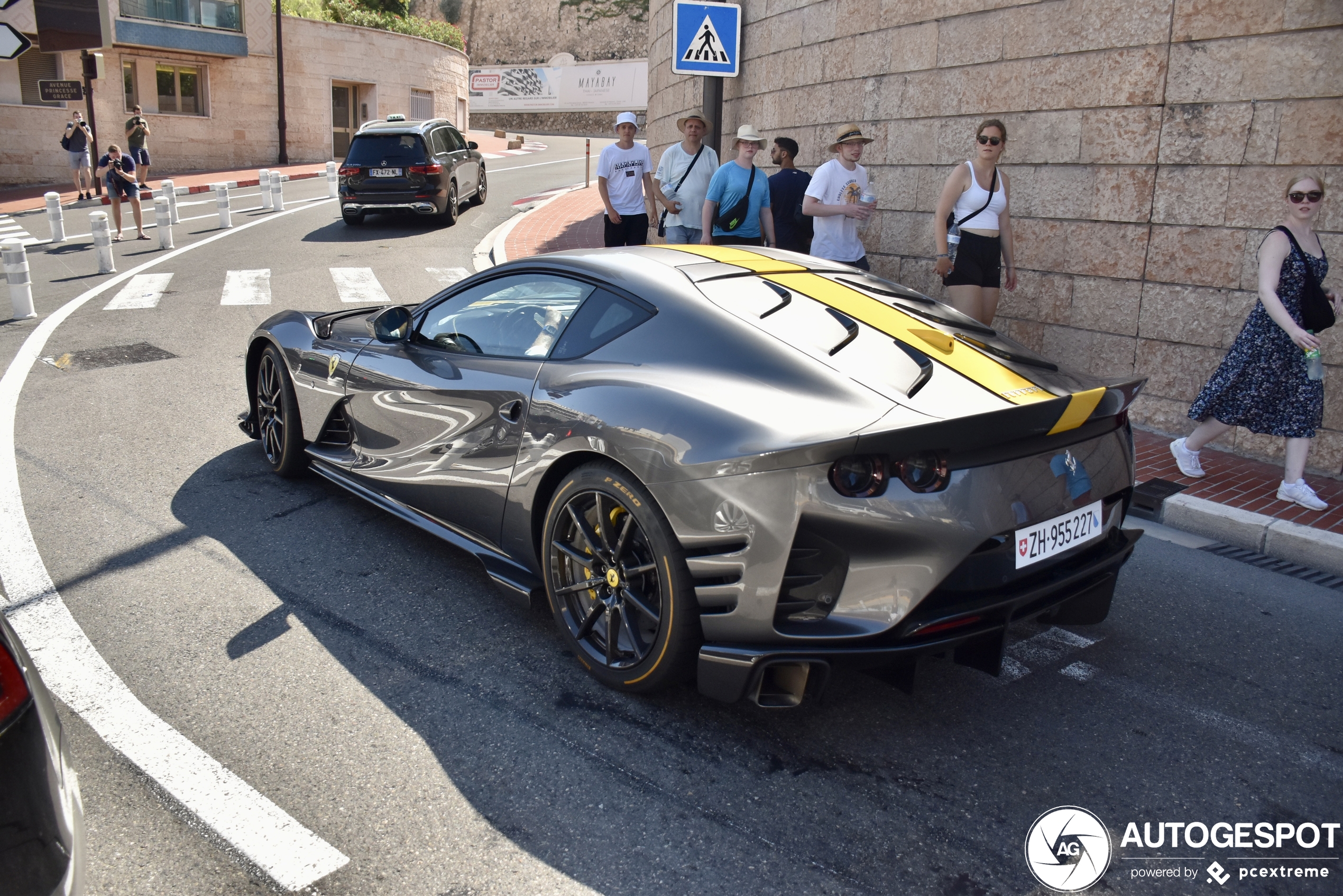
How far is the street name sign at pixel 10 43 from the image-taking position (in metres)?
11.1

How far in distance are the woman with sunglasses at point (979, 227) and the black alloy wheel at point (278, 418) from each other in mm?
4041

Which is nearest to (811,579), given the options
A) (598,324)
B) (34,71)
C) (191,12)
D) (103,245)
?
(598,324)

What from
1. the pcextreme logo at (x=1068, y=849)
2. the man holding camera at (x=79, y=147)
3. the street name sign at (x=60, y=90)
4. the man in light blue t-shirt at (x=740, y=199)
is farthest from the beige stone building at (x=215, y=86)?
the pcextreme logo at (x=1068, y=849)

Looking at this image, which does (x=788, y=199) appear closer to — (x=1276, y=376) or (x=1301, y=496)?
(x=1276, y=376)

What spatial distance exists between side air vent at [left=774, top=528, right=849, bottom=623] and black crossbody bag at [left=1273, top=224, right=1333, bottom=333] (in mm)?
3994

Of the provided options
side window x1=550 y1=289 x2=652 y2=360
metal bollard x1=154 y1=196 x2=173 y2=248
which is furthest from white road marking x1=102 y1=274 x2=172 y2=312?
side window x1=550 y1=289 x2=652 y2=360

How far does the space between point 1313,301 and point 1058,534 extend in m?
3.32

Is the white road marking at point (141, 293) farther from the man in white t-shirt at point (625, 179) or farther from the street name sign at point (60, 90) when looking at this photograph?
the street name sign at point (60, 90)

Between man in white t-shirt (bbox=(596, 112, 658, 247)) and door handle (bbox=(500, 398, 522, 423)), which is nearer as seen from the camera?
door handle (bbox=(500, 398, 522, 423))

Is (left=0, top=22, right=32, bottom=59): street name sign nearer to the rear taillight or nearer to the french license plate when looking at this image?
the rear taillight

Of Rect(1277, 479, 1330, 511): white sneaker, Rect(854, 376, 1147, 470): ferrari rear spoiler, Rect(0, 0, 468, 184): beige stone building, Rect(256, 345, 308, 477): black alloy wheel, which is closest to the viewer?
Rect(854, 376, 1147, 470): ferrari rear spoiler

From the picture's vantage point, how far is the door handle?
354cm

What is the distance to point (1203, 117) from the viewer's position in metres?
6.49

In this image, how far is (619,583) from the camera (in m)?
3.16
